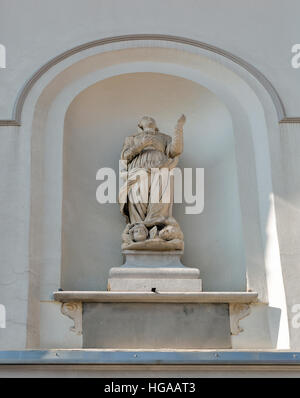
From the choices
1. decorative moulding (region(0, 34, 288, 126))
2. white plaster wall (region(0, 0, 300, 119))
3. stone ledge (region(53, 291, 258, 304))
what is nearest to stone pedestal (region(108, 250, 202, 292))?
stone ledge (region(53, 291, 258, 304))

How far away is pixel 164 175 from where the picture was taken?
8406mm

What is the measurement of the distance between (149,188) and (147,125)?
84 cm

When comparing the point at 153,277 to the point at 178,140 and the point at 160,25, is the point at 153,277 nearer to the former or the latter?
the point at 178,140

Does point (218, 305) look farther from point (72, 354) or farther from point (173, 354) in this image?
point (72, 354)

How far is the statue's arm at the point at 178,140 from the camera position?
8.42m

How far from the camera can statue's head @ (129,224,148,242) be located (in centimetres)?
801

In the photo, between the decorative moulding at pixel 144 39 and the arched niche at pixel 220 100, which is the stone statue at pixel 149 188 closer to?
the arched niche at pixel 220 100

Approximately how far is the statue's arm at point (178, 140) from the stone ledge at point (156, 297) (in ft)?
5.80

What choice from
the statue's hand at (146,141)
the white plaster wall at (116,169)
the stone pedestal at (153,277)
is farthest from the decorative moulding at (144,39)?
the stone pedestal at (153,277)

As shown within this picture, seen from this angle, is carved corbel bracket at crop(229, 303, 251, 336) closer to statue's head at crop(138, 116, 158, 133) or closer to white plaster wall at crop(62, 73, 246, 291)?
white plaster wall at crop(62, 73, 246, 291)

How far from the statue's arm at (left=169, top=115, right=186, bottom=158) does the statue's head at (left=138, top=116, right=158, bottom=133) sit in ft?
1.07

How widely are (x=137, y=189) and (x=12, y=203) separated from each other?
139 cm

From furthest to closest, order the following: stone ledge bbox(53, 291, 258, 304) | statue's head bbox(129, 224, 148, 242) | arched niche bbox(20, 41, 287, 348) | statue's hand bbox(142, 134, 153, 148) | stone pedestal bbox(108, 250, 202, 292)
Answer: statue's hand bbox(142, 134, 153, 148) → statue's head bbox(129, 224, 148, 242) → arched niche bbox(20, 41, 287, 348) → stone pedestal bbox(108, 250, 202, 292) → stone ledge bbox(53, 291, 258, 304)

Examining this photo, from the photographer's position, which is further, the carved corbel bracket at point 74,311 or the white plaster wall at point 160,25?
the white plaster wall at point 160,25
